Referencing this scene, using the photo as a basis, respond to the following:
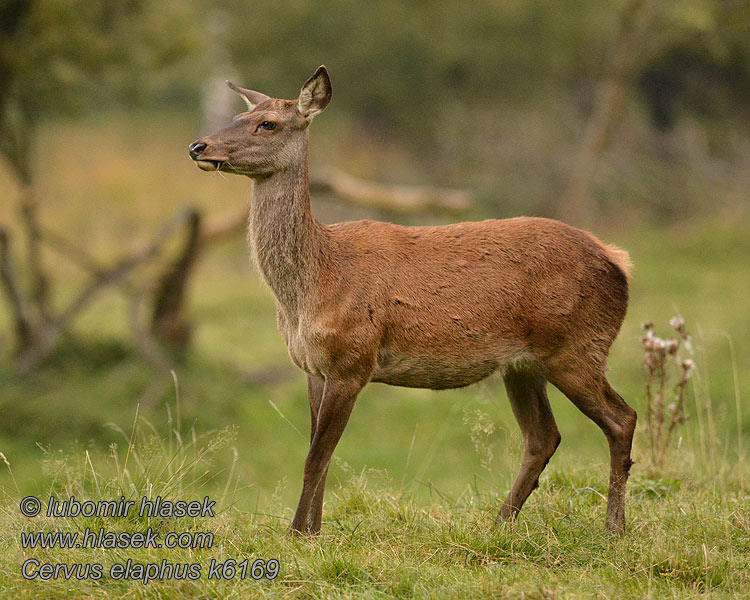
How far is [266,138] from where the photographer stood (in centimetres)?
523

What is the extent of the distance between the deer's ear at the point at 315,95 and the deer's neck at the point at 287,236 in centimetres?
21

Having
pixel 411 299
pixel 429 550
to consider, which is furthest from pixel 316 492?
pixel 411 299

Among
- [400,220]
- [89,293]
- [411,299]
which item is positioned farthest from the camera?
[400,220]

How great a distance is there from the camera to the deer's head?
16.8 ft

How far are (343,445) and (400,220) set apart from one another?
402 inches

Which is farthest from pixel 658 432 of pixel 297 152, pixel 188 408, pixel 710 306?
pixel 710 306

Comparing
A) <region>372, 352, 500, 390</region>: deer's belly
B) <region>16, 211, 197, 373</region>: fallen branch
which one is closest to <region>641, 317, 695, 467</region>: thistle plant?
<region>372, 352, 500, 390</region>: deer's belly

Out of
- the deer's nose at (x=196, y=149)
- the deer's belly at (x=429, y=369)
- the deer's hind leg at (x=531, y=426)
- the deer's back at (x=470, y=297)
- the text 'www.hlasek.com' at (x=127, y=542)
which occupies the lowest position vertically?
the text 'www.hlasek.com' at (x=127, y=542)

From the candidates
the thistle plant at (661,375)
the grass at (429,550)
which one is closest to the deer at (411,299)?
the grass at (429,550)

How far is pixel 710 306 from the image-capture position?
48.8 feet

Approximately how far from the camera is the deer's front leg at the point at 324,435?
16.6ft

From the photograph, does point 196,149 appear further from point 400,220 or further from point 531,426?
point 400,220

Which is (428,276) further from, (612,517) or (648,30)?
(648,30)

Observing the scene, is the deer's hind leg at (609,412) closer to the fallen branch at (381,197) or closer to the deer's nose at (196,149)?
the deer's nose at (196,149)
